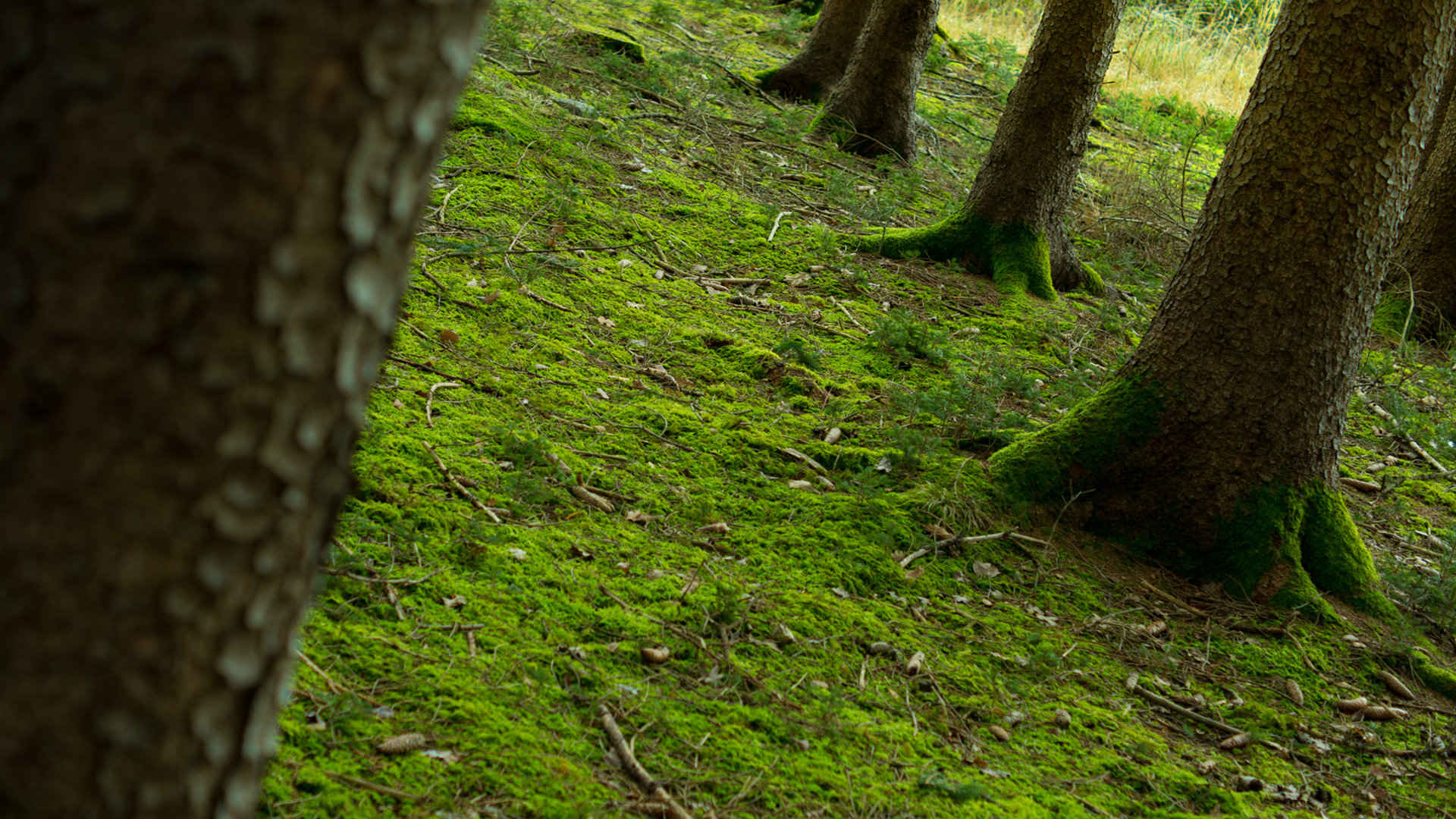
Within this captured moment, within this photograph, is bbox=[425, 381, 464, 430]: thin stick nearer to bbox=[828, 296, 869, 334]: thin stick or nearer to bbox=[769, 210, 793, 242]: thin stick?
bbox=[828, 296, 869, 334]: thin stick

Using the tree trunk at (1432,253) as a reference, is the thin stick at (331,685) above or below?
below

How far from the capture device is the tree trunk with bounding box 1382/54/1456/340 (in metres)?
8.05

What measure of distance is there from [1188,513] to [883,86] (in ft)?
18.5

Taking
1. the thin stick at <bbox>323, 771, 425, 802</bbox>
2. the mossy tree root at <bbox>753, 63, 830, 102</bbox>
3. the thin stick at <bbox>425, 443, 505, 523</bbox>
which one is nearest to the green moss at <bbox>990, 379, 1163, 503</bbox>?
the thin stick at <bbox>425, 443, 505, 523</bbox>

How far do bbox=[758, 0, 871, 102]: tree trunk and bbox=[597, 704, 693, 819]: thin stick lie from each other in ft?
27.4

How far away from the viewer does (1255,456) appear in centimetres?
418

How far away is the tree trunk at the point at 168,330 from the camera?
3.13 feet

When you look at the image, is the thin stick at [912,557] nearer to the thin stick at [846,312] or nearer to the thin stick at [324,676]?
the thin stick at [324,676]

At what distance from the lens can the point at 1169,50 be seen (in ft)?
51.3

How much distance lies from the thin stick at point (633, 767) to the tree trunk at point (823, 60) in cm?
835

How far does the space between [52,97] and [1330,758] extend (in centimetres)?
386

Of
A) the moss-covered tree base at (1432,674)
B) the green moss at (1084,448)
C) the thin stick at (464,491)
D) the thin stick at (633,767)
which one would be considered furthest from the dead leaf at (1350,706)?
the thin stick at (464,491)

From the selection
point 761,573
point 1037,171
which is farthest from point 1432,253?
point 761,573

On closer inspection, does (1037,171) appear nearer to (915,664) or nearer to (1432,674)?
(1432,674)
